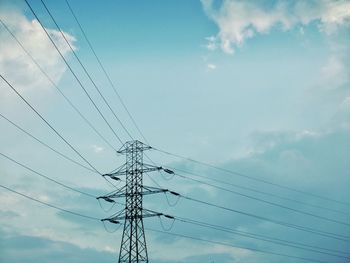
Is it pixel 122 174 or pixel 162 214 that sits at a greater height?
pixel 122 174

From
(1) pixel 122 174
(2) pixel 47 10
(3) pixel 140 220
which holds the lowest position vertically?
(3) pixel 140 220

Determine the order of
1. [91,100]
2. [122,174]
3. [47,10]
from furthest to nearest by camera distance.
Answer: [122,174] → [91,100] → [47,10]

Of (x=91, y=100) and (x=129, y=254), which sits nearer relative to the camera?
(x=91, y=100)

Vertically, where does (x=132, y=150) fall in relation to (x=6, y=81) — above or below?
above

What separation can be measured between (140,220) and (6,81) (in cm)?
2025

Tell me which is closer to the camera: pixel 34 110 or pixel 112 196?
pixel 34 110

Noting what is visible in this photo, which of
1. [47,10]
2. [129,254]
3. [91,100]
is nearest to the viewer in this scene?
[47,10]

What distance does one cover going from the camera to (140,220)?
32.0 m

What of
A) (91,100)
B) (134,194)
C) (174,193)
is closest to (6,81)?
(91,100)

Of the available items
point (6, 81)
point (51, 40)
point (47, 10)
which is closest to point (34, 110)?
point (6, 81)

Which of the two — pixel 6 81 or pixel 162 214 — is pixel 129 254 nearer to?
pixel 162 214

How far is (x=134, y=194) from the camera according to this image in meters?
32.9

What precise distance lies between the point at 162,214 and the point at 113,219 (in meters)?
4.88

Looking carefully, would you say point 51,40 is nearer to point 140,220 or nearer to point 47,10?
point 47,10
